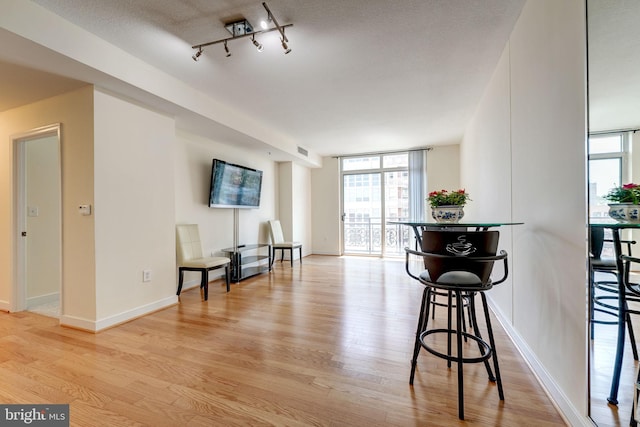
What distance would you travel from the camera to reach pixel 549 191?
1.55 metres

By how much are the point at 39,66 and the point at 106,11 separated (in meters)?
0.75

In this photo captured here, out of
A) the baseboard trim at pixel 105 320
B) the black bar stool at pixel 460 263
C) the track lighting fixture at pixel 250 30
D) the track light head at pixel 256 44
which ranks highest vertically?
the track lighting fixture at pixel 250 30

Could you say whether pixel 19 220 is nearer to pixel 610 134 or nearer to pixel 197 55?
pixel 197 55

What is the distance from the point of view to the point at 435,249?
4.76 ft

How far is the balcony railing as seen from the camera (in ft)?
21.2

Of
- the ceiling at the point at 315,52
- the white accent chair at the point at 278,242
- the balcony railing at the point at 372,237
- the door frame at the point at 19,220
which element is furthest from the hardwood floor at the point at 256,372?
the balcony railing at the point at 372,237

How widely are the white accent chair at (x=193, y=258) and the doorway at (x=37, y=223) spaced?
1.14 m

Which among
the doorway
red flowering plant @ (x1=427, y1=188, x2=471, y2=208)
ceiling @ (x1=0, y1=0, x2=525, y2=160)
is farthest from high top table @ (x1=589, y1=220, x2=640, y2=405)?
the doorway

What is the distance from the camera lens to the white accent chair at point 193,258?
333 centimetres

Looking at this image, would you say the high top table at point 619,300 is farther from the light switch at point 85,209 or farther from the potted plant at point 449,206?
the light switch at point 85,209

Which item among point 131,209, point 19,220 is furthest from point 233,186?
point 19,220

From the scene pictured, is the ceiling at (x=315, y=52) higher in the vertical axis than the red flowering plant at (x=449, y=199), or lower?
higher

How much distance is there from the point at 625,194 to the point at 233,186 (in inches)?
168

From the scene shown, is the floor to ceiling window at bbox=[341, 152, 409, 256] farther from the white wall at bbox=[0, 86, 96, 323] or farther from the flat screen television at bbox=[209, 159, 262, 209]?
the white wall at bbox=[0, 86, 96, 323]
